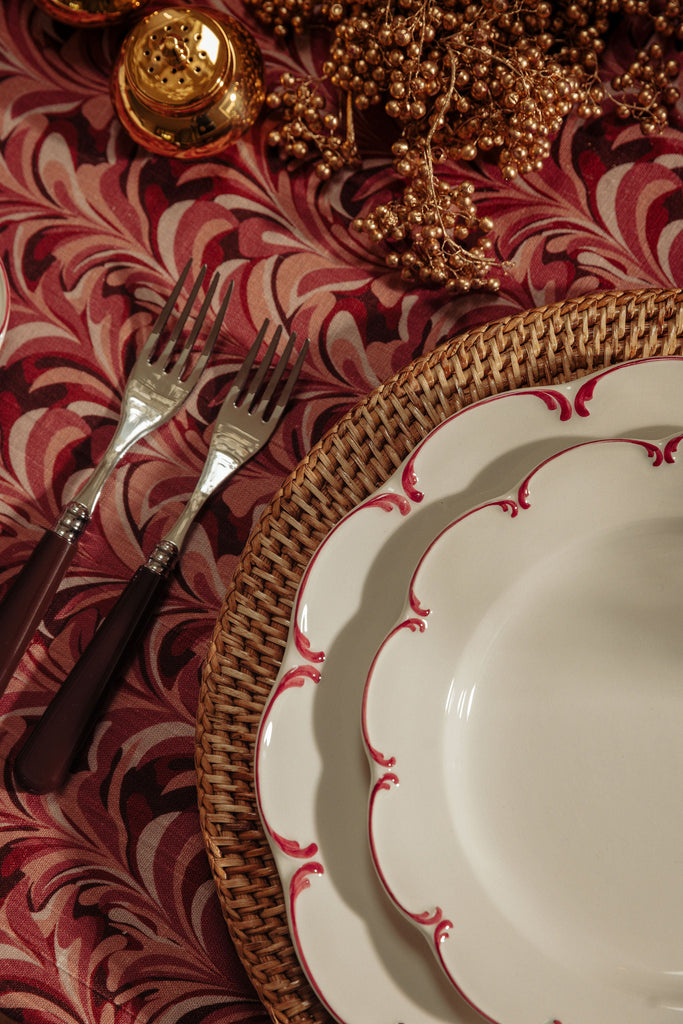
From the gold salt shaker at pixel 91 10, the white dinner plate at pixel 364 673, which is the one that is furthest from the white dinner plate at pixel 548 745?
the gold salt shaker at pixel 91 10

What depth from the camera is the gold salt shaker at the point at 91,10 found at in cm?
54

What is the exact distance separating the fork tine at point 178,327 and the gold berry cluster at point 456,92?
Answer: 4.7 inches

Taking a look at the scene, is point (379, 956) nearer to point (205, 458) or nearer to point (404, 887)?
point (404, 887)

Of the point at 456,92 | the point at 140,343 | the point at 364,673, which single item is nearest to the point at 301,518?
the point at 364,673

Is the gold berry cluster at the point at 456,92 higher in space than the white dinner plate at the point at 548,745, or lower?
higher

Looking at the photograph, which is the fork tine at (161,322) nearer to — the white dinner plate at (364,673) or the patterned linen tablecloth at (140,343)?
the patterned linen tablecloth at (140,343)

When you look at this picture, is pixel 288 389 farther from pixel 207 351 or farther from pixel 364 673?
pixel 364 673

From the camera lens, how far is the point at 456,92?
0.51m

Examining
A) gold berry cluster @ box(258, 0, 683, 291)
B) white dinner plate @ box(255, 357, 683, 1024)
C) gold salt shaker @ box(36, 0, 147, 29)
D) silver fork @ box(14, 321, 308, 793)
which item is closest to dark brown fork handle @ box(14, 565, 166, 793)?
silver fork @ box(14, 321, 308, 793)

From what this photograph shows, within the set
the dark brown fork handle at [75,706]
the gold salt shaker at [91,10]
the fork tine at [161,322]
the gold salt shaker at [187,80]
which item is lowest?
the dark brown fork handle at [75,706]

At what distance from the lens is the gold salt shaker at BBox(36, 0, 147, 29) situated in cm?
54

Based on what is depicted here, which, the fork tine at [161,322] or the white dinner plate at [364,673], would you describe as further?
the fork tine at [161,322]

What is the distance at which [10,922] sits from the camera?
480mm

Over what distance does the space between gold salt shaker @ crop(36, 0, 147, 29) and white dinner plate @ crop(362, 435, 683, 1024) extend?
45 centimetres
